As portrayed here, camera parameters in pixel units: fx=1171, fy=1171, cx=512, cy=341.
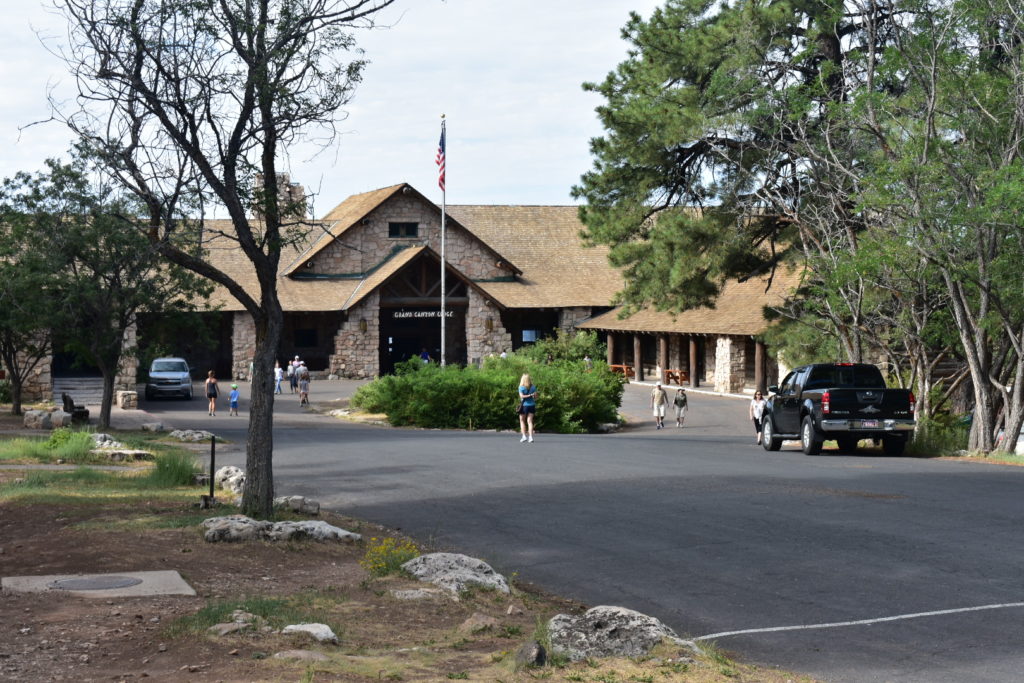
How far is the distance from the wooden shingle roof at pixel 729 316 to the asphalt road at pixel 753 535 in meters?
22.0

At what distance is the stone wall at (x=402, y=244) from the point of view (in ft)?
190

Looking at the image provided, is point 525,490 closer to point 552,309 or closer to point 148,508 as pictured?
point 148,508

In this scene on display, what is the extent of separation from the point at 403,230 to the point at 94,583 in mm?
50857

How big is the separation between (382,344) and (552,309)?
8.78 m

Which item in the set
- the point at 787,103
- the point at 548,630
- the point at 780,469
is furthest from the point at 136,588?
the point at 787,103

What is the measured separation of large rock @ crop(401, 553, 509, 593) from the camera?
9703 millimetres

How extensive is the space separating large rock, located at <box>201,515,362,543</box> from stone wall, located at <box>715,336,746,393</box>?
1450 inches

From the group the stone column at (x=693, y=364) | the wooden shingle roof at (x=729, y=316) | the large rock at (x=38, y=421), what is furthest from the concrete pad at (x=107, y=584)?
the stone column at (x=693, y=364)

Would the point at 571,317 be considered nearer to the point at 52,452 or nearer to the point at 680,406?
the point at 680,406

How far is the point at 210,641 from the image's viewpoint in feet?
25.2

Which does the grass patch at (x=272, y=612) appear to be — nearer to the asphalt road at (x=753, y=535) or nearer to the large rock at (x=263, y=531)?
the asphalt road at (x=753, y=535)

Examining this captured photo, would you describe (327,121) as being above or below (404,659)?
above

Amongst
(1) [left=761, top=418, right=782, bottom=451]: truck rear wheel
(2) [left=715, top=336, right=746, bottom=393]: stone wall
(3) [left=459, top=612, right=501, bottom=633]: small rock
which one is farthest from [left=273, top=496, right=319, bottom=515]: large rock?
(2) [left=715, top=336, right=746, bottom=393]: stone wall

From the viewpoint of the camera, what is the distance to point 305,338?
56.8m
